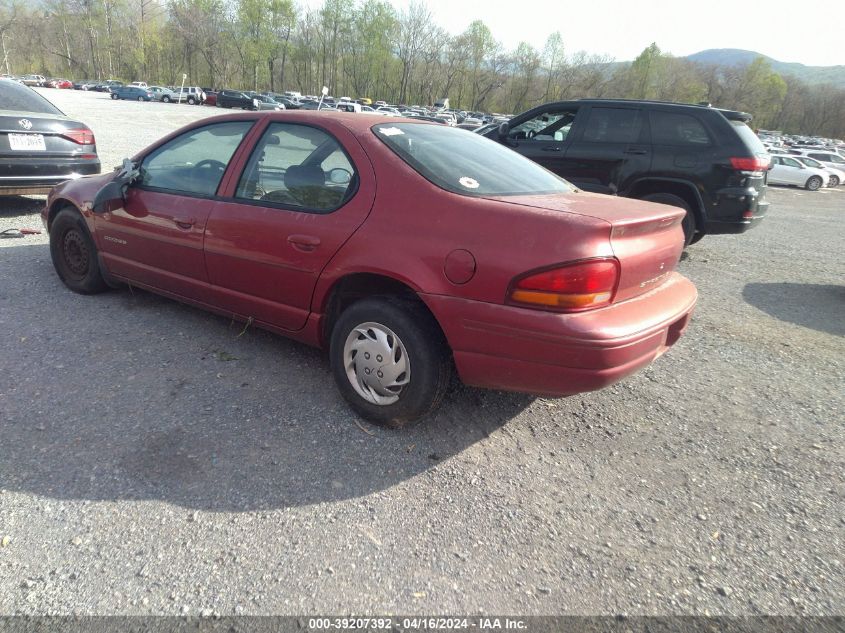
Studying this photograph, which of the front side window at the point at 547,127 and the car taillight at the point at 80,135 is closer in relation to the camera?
the car taillight at the point at 80,135

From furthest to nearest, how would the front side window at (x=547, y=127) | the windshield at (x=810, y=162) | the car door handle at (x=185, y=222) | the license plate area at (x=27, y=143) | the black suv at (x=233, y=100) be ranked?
the black suv at (x=233, y=100)
the windshield at (x=810, y=162)
the front side window at (x=547, y=127)
the license plate area at (x=27, y=143)
the car door handle at (x=185, y=222)

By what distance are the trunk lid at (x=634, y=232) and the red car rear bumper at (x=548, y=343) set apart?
0.13 metres

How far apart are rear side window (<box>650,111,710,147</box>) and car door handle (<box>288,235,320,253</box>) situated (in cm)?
547

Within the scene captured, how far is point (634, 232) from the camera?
258cm

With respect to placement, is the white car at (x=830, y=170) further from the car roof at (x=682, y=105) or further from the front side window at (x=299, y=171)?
the front side window at (x=299, y=171)

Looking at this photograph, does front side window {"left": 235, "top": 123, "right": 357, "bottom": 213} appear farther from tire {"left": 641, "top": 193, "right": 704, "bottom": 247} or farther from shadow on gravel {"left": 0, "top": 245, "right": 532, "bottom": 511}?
tire {"left": 641, "top": 193, "right": 704, "bottom": 247}

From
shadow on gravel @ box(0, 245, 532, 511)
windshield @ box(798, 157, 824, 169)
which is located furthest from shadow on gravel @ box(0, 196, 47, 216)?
windshield @ box(798, 157, 824, 169)

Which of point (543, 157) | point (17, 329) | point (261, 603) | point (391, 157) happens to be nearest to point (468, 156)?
point (391, 157)

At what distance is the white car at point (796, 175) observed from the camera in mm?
25344

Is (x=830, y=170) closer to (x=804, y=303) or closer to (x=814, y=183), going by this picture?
(x=814, y=183)

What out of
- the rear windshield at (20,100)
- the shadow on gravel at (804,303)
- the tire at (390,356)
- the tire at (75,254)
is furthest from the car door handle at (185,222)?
the shadow on gravel at (804,303)

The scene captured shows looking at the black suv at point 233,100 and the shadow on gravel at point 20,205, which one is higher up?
the black suv at point 233,100

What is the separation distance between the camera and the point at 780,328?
4852mm

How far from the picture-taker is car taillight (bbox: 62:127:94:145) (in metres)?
6.74
